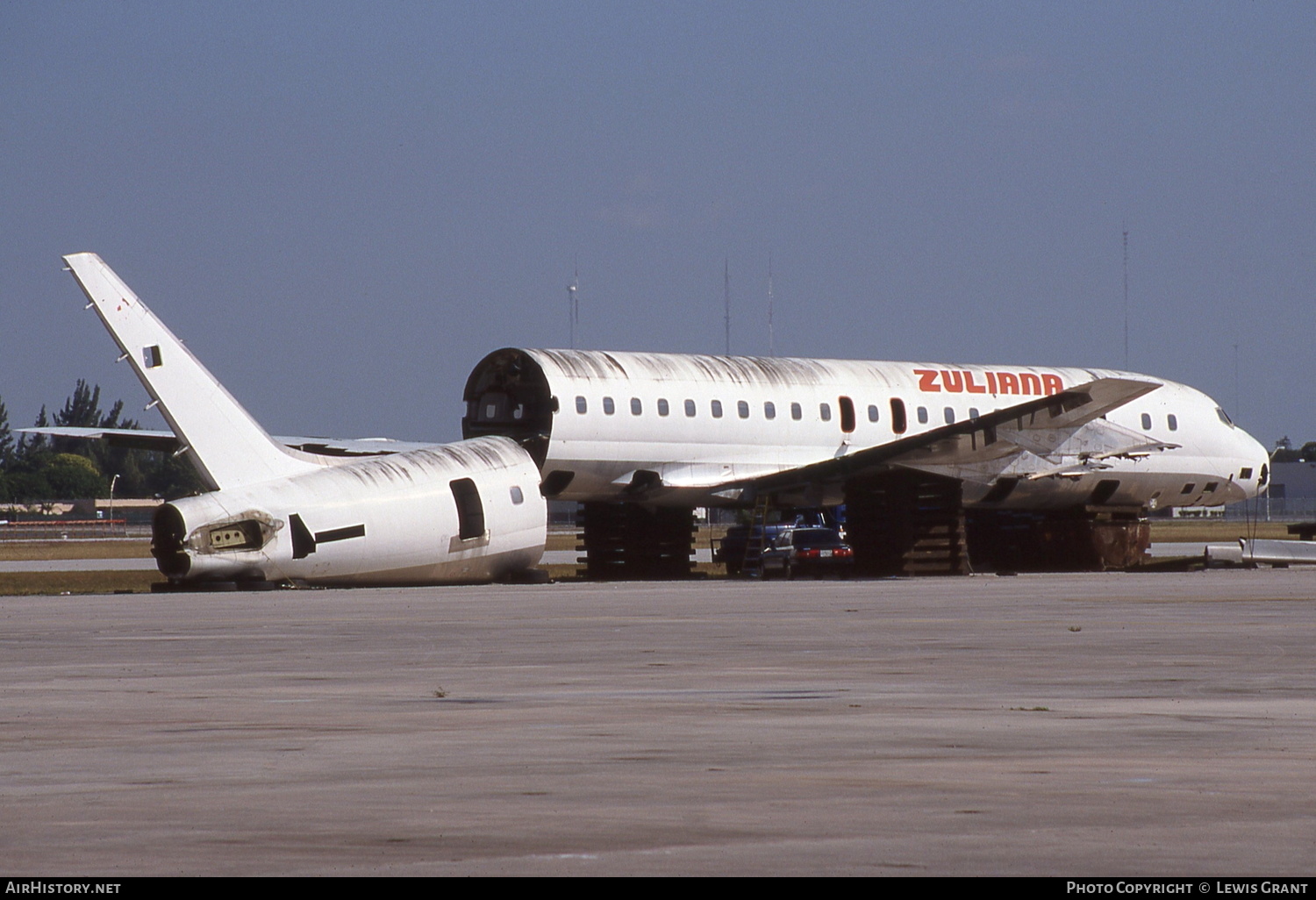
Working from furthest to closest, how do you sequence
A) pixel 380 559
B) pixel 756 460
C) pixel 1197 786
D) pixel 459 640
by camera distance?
1. pixel 756 460
2. pixel 380 559
3. pixel 459 640
4. pixel 1197 786

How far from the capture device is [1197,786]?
7.87m

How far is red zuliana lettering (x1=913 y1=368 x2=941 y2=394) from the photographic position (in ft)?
144

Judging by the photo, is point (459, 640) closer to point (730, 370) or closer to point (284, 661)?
point (284, 661)

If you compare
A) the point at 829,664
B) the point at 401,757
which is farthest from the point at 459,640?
the point at 401,757

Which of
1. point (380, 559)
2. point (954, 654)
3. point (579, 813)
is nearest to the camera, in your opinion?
point (579, 813)

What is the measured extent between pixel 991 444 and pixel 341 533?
14.7 metres

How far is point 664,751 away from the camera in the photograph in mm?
9320

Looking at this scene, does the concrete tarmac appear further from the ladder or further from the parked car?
the parked car

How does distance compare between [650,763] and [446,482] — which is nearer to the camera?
[650,763]

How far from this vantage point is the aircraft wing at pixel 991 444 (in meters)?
37.7

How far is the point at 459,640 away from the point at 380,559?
14.7m

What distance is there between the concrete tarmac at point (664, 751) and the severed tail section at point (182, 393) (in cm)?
1141

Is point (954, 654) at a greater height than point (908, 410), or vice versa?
point (908, 410)

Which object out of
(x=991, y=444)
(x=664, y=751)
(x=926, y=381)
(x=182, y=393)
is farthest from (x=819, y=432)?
(x=664, y=751)
